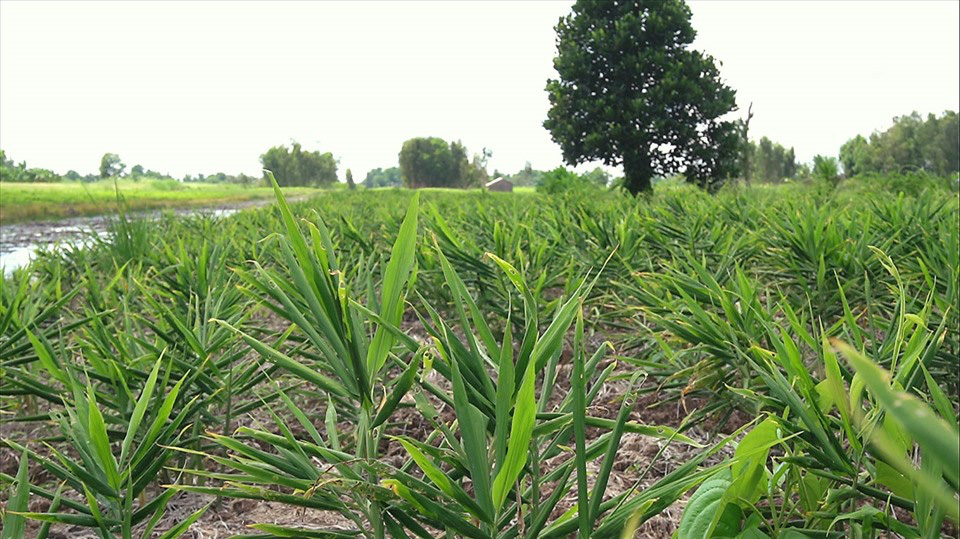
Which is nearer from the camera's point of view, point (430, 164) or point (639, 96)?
point (639, 96)

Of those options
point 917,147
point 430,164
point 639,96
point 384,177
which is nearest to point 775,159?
point 917,147

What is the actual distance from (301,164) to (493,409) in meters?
54.1

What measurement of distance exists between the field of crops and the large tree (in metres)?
13.8

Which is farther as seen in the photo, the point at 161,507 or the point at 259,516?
the point at 259,516

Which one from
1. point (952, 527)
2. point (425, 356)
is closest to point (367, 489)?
point (425, 356)

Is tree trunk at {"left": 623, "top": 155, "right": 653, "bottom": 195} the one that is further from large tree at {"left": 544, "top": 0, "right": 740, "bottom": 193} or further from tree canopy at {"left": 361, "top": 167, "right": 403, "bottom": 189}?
tree canopy at {"left": 361, "top": 167, "right": 403, "bottom": 189}

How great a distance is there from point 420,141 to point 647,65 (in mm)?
46521

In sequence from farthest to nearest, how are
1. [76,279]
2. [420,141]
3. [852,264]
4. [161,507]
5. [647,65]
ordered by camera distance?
[420,141]
[647,65]
[76,279]
[852,264]
[161,507]

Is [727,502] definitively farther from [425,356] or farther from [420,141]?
[420,141]

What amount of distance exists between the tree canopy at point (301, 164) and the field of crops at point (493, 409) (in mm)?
50008

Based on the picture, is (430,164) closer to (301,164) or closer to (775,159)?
(301,164)

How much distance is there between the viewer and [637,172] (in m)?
15.5

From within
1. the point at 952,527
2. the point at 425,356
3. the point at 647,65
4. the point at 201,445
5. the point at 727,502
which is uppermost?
the point at 647,65

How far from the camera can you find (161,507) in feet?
2.04
